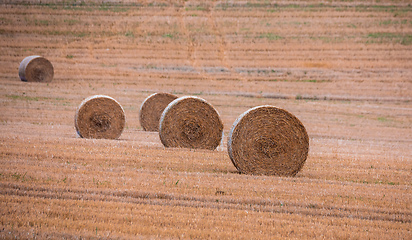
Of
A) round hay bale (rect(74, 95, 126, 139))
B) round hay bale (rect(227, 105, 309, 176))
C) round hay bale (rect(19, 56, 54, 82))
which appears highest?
round hay bale (rect(227, 105, 309, 176))

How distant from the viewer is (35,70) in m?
25.4

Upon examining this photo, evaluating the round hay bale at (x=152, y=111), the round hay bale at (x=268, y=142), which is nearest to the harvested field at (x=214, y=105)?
the round hay bale at (x=268, y=142)

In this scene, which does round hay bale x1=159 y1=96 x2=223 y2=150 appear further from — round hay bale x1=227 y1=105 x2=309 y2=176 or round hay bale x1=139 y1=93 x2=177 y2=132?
round hay bale x1=139 y1=93 x2=177 y2=132

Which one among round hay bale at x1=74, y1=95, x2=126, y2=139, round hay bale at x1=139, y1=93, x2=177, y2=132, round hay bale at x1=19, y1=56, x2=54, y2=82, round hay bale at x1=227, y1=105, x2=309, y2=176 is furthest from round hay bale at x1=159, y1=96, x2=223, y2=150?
round hay bale at x1=19, y1=56, x2=54, y2=82

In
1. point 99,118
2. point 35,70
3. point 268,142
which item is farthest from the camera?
point 35,70

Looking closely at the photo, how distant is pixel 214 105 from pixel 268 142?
42.4 feet

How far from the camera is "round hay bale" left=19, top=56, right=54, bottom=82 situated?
24953 mm

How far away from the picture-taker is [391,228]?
21.2 ft

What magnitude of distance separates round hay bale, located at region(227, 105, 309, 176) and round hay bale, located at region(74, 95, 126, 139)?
5544 millimetres

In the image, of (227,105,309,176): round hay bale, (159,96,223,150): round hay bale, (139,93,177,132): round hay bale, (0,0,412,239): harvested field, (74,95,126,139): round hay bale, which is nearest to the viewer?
(0,0,412,239): harvested field

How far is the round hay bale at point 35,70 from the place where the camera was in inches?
982

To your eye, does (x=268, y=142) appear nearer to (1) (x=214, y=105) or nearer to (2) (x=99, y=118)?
(2) (x=99, y=118)

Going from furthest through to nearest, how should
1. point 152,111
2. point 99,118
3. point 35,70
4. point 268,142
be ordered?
point 35,70 → point 152,111 → point 99,118 → point 268,142

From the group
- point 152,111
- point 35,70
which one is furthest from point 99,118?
point 35,70
